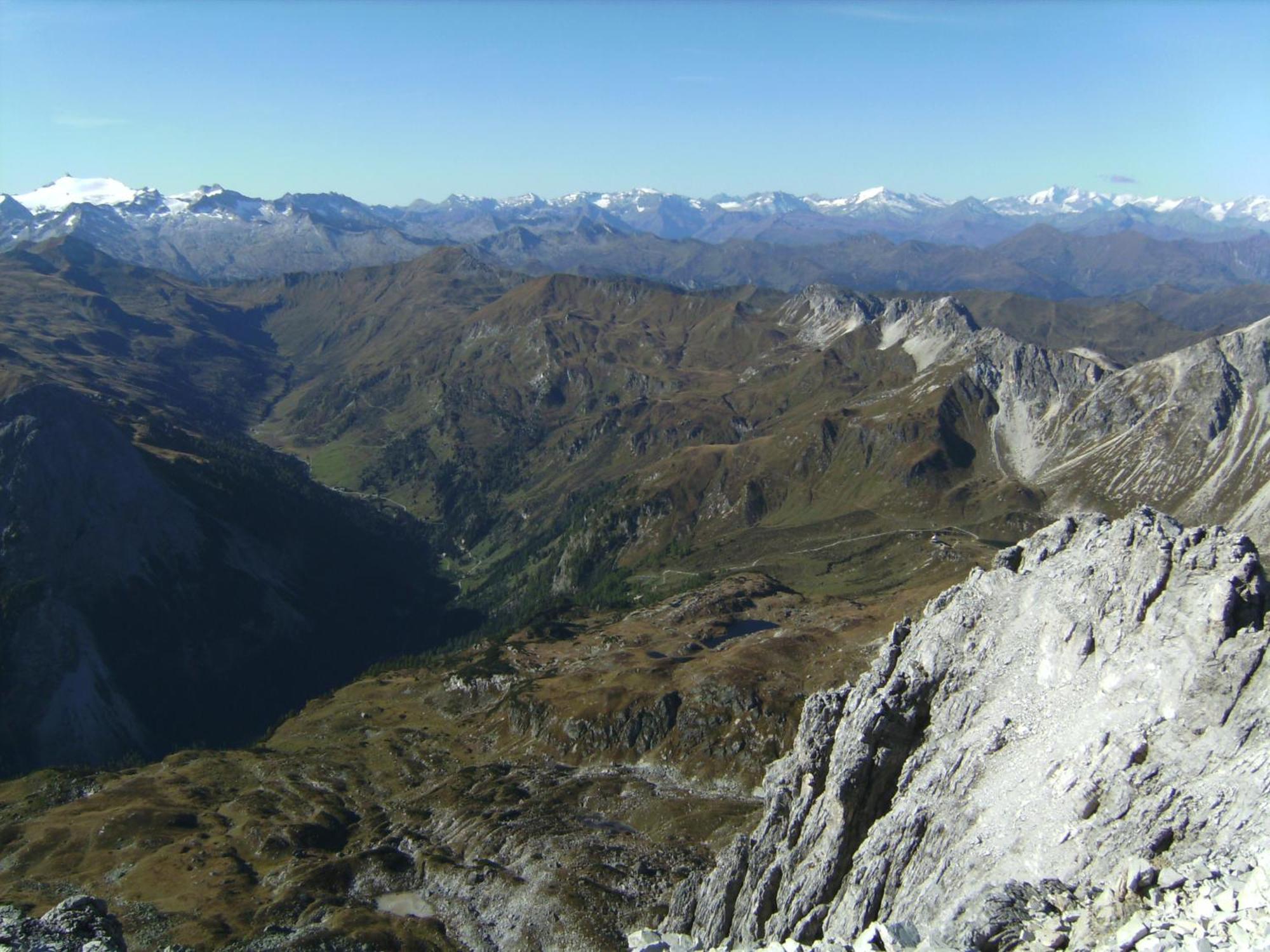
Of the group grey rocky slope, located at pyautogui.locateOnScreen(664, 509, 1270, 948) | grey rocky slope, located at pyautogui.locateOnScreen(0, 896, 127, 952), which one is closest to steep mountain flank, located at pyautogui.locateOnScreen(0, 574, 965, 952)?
grey rocky slope, located at pyautogui.locateOnScreen(0, 896, 127, 952)

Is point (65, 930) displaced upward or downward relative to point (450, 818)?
upward

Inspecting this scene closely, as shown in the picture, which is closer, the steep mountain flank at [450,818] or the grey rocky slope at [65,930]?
the grey rocky slope at [65,930]

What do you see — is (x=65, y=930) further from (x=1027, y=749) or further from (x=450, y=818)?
(x=1027, y=749)

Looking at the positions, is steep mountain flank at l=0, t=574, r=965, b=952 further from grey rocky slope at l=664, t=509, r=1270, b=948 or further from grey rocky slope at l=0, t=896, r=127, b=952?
grey rocky slope at l=664, t=509, r=1270, b=948

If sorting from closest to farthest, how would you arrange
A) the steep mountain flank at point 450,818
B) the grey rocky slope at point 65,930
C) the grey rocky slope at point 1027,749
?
the grey rocky slope at point 1027,749, the grey rocky slope at point 65,930, the steep mountain flank at point 450,818

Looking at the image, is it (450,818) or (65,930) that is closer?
(65,930)

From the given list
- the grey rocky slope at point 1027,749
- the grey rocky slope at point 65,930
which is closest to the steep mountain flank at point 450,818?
the grey rocky slope at point 65,930

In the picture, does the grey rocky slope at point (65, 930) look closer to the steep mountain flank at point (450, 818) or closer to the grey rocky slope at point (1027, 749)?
the steep mountain flank at point (450, 818)

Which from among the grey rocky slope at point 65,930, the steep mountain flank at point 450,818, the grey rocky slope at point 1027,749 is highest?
the grey rocky slope at point 1027,749

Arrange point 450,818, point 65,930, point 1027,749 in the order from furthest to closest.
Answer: point 450,818 → point 65,930 → point 1027,749

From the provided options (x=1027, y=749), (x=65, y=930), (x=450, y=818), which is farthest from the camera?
(x=450, y=818)

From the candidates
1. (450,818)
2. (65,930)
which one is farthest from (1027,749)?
(450,818)
